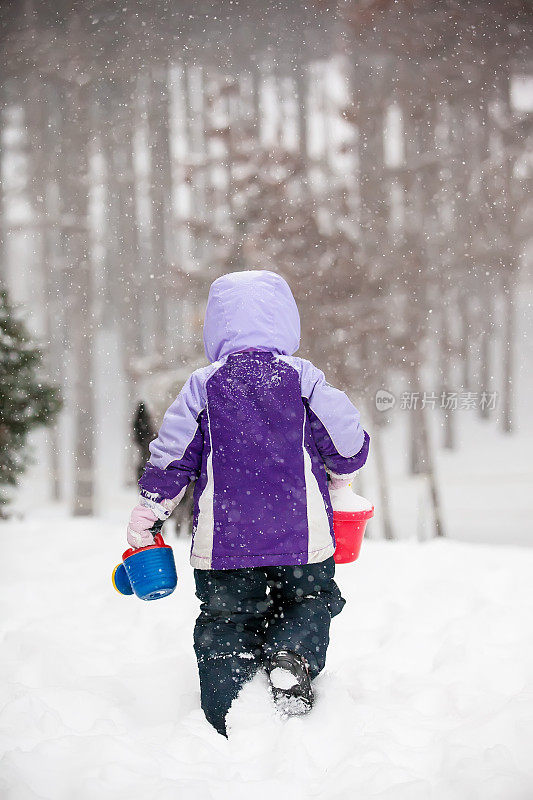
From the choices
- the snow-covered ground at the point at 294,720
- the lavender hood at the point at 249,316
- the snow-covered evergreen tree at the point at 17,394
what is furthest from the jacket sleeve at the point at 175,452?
the snow-covered evergreen tree at the point at 17,394

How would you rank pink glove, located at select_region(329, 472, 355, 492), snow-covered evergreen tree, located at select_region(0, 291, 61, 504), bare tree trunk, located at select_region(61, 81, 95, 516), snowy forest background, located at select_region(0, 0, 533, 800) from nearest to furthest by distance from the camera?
pink glove, located at select_region(329, 472, 355, 492), snow-covered evergreen tree, located at select_region(0, 291, 61, 504), snowy forest background, located at select_region(0, 0, 533, 800), bare tree trunk, located at select_region(61, 81, 95, 516)

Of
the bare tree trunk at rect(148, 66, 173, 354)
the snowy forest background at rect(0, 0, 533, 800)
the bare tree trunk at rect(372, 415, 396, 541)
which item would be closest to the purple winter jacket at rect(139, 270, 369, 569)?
the snowy forest background at rect(0, 0, 533, 800)

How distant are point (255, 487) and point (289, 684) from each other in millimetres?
444

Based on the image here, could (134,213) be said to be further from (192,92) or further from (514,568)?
(514,568)

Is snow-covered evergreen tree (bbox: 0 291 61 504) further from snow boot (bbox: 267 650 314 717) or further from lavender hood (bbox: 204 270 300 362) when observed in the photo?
snow boot (bbox: 267 650 314 717)

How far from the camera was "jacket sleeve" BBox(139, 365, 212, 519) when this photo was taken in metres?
1.65

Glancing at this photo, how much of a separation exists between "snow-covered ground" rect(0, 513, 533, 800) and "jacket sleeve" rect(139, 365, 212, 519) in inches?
19.2

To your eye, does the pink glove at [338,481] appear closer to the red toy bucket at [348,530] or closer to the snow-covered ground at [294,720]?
the red toy bucket at [348,530]

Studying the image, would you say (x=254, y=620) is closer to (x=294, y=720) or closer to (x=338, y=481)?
(x=294, y=720)

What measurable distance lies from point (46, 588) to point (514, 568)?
6.65ft

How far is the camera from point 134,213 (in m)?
5.19

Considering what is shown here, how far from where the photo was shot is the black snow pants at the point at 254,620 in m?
1.56

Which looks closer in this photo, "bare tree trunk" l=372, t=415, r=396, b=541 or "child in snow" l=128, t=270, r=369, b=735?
"child in snow" l=128, t=270, r=369, b=735

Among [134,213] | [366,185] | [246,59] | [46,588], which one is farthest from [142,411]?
[246,59]
